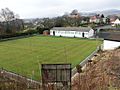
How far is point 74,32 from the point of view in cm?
4503

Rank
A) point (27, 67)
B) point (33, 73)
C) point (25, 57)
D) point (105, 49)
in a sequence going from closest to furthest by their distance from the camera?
point (33, 73)
point (27, 67)
point (25, 57)
point (105, 49)

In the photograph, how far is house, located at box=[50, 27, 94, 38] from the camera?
144ft

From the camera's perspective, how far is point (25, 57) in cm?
2359

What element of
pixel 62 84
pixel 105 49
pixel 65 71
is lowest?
pixel 105 49

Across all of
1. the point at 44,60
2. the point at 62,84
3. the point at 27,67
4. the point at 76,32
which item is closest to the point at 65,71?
the point at 62,84

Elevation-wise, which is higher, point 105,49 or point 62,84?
point 62,84

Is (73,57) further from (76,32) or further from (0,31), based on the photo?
(0,31)

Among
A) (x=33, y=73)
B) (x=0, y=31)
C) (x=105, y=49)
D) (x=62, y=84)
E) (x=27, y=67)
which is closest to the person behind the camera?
(x=62, y=84)

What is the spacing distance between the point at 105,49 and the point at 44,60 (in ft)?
34.6

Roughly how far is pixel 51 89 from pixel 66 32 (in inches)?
1622

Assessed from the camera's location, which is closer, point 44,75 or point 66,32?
point 44,75

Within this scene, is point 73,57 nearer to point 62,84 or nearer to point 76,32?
point 62,84

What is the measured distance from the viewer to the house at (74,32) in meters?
43.8

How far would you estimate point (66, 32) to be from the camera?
46.2 meters
